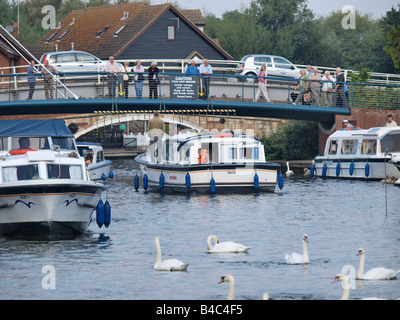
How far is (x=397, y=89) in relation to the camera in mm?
51406

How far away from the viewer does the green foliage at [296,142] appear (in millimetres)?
54656

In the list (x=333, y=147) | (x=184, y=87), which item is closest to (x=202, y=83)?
(x=184, y=87)

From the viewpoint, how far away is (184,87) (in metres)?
45.6

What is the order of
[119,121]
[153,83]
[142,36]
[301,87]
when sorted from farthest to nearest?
[142,36] → [119,121] → [301,87] → [153,83]

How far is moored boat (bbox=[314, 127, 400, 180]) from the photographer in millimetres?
42438

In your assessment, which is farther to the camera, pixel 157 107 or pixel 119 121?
pixel 119 121

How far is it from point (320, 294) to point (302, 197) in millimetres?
18900

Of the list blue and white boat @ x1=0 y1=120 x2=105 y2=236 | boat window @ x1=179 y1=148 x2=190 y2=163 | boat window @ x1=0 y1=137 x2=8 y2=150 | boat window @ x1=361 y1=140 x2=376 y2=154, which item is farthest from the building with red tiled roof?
blue and white boat @ x1=0 y1=120 x2=105 y2=236

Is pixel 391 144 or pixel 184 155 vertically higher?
pixel 184 155

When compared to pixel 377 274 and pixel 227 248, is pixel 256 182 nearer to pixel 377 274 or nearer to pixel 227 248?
pixel 227 248

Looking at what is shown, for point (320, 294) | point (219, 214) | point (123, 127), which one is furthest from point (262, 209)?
point (123, 127)

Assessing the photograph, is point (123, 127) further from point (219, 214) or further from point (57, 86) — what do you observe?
point (219, 214)

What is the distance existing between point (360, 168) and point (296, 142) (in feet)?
39.0
